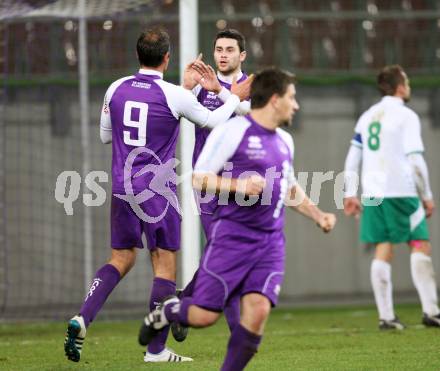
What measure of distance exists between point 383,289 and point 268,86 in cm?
420

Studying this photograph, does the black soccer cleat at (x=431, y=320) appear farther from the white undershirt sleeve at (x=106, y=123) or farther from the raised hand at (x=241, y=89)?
the white undershirt sleeve at (x=106, y=123)

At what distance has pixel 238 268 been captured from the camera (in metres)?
5.79

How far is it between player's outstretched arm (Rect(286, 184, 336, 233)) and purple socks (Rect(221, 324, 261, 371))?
680 millimetres

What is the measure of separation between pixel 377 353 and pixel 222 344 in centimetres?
149

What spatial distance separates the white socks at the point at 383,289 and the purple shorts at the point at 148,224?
114 inches

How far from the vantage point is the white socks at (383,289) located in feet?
31.7

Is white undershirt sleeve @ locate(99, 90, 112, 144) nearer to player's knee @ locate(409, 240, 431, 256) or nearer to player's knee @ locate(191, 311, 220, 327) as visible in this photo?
player's knee @ locate(191, 311, 220, 327)

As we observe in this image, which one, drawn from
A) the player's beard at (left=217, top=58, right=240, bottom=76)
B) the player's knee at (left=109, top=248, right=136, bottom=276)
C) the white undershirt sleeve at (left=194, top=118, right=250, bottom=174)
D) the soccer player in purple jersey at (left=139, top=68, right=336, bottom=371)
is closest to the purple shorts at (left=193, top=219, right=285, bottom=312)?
the soccer player in purple jersey at (left=139, top=68, right=336, bottom=371)

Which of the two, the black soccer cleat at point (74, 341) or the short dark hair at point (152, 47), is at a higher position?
the short dark hair at point (152, 47)

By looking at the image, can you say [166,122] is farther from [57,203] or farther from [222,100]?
[57,203]

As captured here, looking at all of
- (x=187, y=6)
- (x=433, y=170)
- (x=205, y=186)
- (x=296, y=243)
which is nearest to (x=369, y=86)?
(x=433, y=170)

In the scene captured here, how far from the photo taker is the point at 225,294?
5.80 meters

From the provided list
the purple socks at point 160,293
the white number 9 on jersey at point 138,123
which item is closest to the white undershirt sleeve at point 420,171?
the purple socks at point 160,293

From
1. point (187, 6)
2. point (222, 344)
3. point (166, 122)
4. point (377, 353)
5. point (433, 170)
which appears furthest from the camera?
point (433, 170)
